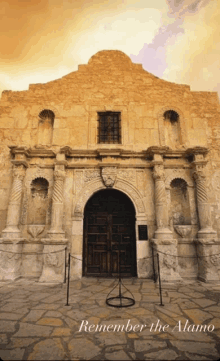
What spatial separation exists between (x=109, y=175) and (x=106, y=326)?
4.45m

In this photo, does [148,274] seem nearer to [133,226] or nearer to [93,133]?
[133,226]

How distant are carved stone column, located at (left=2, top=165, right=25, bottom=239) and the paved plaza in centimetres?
165

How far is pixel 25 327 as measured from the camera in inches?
122

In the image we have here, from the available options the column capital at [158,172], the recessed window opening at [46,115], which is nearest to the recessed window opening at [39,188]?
the recessed window opening at [46,115]

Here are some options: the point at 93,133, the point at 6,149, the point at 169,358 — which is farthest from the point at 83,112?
the point at 169,358

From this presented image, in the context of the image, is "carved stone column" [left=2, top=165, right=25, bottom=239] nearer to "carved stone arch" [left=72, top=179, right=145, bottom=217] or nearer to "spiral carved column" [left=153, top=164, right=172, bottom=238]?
"carved stone arch" [left=72, top=179, right=145, bottom=217]

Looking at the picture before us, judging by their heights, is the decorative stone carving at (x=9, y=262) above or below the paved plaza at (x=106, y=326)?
above

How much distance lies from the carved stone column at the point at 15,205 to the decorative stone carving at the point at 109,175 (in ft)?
9.03

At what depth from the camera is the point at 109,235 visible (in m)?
6.71

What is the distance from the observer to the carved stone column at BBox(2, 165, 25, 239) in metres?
6.18

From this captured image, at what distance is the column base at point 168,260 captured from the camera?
19.1 ft

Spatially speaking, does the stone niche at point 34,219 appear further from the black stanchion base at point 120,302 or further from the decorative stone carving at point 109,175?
the black stanchion base at point 120,302

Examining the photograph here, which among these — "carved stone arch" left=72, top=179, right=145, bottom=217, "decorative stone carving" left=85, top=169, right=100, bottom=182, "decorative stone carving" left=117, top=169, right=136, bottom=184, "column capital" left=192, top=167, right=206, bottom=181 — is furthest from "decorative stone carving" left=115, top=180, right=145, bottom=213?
"column capital" left=192, top=167, right=206, bottom=181

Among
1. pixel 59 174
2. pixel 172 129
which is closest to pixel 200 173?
pixel 172 129
